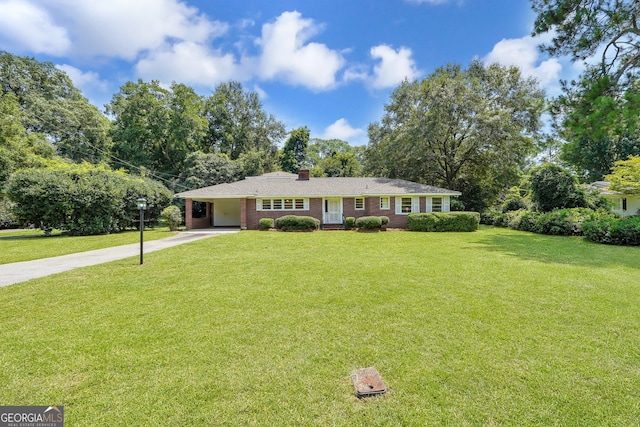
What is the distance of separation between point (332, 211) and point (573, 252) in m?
13.5

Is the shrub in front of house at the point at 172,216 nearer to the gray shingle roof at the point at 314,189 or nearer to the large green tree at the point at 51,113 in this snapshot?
the gray shingle roof at the point at 314,189

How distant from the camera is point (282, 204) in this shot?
801 inches

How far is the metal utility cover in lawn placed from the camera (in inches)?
102

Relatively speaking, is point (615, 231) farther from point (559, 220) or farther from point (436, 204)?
point (436, 204)

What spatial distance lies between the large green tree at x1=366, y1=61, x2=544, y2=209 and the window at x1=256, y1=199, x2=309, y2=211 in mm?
10282

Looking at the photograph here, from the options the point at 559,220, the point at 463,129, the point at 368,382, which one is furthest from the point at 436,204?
the point at 368,382

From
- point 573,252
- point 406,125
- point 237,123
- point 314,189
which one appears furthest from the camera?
point 237,123

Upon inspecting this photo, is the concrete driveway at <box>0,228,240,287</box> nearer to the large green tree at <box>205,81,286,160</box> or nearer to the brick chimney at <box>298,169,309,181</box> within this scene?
the brick chimney at <box>298,169,309,181</box>

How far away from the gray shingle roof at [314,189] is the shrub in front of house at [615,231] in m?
7.94

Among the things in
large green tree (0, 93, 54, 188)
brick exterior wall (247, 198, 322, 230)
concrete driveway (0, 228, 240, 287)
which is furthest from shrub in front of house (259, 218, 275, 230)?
large green tree (0, 93, 54, 188)

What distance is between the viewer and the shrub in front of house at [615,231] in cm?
1135

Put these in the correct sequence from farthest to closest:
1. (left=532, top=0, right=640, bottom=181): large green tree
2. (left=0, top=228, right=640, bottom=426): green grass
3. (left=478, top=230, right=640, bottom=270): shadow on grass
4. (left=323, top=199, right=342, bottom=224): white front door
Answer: (left=323, top=199, right=342, bottom=224): white front door, (left=478, top=230, right=640, bottom=270): shadow on grass, (left=532, top=0, right=640, bottom=181): large green tree, (left=0, top=228, right=640, bottom=426): green grass

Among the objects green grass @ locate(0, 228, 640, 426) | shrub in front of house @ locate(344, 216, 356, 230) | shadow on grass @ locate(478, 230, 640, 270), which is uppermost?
shrub in front of house @ locate(344, 216, 356, 230)

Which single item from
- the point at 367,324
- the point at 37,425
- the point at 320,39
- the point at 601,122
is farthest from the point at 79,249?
the point at 601,122
